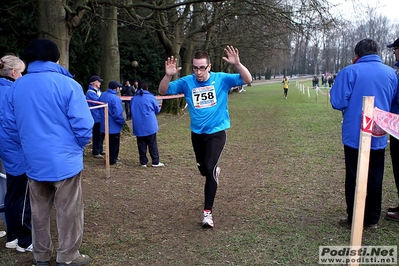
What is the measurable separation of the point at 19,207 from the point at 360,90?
3691mm

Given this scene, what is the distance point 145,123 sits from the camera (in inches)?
330

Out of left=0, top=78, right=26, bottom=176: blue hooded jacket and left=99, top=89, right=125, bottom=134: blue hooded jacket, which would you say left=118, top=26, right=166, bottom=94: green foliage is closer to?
left=99, top=89, right=125, bottom=134: blue hooded jacket

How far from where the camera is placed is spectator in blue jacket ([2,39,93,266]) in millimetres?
3447

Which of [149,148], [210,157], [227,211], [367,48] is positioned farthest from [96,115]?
[367,48]

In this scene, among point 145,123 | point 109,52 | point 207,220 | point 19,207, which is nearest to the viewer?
point 19,207

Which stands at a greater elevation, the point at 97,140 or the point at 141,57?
the point at 141,57

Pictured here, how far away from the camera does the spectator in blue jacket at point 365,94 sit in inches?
170

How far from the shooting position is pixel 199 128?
194 inches

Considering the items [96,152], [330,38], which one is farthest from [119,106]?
[330,38]

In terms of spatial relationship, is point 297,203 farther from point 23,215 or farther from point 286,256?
point 23,215

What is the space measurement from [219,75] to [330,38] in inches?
390

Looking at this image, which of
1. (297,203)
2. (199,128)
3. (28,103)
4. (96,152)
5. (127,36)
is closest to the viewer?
(28,103)

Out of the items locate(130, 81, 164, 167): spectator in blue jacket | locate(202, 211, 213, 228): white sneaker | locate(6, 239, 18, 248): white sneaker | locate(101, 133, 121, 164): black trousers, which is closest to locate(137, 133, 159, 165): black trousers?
locate(130, 81, 164, 167): spectator in blue jacket

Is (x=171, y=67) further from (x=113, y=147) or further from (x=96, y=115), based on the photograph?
(x=96, y=115)
